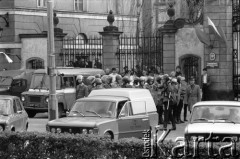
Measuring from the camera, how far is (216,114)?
1662cm

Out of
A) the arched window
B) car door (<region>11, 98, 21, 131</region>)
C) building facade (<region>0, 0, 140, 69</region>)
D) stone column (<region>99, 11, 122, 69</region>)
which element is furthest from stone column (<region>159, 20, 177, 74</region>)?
car door (<region>11, 98, 21, 131</region>)

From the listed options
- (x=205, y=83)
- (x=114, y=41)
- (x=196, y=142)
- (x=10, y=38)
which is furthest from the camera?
(x=10, y=38)

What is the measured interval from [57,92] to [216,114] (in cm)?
1204

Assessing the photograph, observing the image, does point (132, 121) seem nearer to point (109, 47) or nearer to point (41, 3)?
point (109, 47)

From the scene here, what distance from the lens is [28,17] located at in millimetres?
41594

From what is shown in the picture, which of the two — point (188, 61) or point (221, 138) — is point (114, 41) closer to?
point (188, 61)

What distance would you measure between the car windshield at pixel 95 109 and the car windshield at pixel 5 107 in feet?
8.15

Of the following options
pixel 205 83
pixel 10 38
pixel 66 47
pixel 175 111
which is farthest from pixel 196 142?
pixel 10 38

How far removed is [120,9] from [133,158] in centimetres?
3497

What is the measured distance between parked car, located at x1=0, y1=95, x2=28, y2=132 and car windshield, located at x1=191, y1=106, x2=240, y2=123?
5447 millimetres

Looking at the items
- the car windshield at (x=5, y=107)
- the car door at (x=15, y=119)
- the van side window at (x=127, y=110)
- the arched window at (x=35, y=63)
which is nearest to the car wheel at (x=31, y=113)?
the car door at (x=15, y=119)

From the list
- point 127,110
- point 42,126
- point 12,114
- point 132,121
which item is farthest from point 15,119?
point 42,126

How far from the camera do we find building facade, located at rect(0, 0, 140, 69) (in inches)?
1507

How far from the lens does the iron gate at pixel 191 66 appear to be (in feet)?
108
